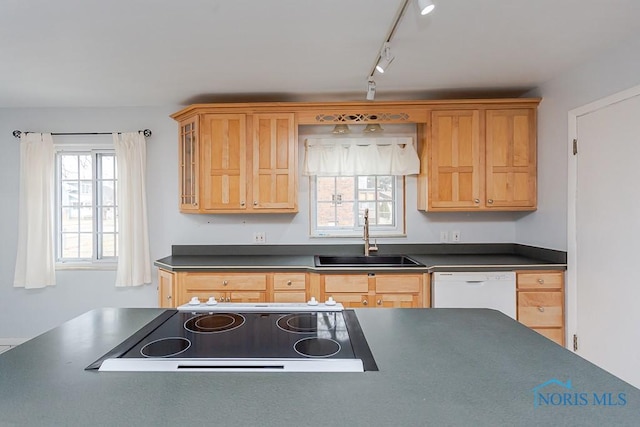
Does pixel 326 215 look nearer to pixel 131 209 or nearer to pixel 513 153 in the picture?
pixel 513 153

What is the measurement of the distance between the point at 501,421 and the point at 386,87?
9.14ft

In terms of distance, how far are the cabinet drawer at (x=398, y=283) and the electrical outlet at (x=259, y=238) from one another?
1223 millimetres

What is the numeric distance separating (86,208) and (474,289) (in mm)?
3727

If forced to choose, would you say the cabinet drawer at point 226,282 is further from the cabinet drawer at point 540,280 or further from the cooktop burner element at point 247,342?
the cabinet drawer at point 540,280

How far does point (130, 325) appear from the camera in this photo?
4.19 feet

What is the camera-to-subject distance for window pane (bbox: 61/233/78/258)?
3.58 metres

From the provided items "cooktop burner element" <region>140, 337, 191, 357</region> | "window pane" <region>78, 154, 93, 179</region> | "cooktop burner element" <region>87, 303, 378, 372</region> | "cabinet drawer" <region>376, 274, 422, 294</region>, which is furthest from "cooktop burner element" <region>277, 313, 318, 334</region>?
"window pane" <region>78, 154, 93, 179</region>

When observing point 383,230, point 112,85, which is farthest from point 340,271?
point 112,85

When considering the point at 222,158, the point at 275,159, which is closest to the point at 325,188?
the point at 275,159

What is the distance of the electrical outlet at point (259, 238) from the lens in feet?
11.2

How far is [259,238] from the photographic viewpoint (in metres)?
3.42

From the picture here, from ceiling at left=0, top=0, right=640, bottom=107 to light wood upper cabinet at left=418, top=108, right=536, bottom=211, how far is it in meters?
0.29

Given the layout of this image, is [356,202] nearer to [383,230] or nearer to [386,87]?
[383,230]

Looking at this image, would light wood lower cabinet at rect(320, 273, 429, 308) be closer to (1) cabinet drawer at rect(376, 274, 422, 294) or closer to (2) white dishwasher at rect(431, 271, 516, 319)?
(1) cabinet drawer at rect(376, 274, 422, 294)
